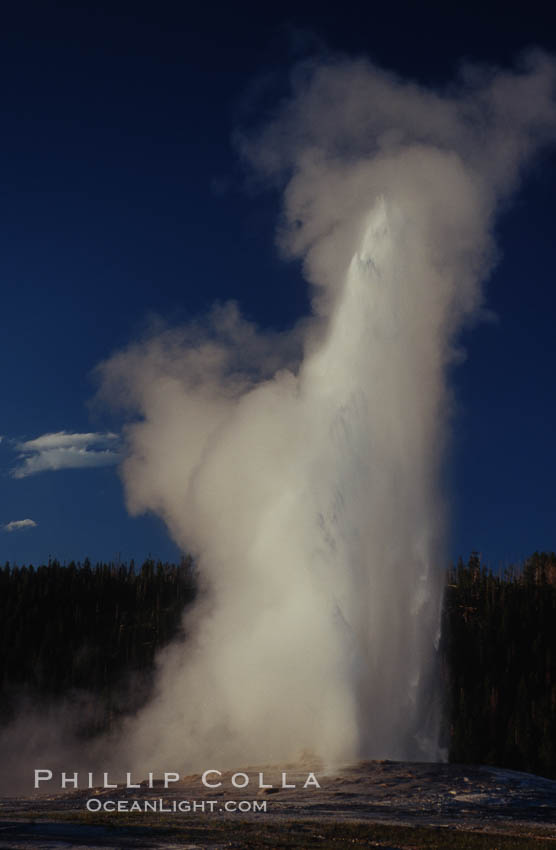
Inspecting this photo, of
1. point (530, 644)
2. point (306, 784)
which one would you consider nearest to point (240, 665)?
point (306, 784)

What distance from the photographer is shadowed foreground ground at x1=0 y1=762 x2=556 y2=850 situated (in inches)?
673

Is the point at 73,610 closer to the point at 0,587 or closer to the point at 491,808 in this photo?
the point at 0,587

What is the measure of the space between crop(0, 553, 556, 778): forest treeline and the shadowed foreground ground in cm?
5181

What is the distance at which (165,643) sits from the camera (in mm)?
92438

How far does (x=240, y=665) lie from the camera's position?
1495 inches

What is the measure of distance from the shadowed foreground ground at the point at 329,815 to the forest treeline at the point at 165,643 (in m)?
51.8

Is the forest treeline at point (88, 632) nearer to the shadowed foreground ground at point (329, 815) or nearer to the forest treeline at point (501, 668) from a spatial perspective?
the forest treeline at point (501, 668)

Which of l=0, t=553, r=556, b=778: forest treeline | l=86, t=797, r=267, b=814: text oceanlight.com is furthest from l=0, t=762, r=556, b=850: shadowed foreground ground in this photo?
l=0, t=553, r=556, b=778: forest treeline

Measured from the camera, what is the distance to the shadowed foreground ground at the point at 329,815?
17094 millimetres

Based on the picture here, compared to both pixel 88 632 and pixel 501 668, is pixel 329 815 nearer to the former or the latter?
pixel 501 668

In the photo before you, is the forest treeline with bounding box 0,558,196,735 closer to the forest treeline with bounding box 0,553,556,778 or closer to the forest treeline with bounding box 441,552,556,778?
the forest treeline with bounding box 0,553,556,778

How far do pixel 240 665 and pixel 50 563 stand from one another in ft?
305

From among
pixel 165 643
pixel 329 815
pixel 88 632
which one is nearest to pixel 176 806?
pixel 329 815

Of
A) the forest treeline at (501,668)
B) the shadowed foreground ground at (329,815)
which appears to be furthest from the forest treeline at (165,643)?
the shadowed foreground ground at (329,815)
